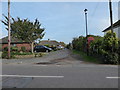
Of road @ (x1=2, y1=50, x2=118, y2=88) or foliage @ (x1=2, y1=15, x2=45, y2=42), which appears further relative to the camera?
foliage @ (x1=2, y1=15, x2=45, y2=42)

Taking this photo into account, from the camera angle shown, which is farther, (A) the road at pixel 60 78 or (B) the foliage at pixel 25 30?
(B) the foliage at pixel 25 30

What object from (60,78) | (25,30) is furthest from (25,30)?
(60,78)

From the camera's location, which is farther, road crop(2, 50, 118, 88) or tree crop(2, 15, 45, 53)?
tree crop(2, 15, 45, 53)

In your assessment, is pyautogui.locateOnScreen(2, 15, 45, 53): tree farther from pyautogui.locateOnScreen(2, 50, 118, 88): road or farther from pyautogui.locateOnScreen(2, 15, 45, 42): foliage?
pyautogui.locateOnScreen(2, 50, 118, 88): road

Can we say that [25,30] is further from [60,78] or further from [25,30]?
[60,78]

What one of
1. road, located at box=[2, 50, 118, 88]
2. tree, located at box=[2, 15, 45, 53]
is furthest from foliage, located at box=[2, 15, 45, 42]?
road, located at box=[2, 50, 118, 88]

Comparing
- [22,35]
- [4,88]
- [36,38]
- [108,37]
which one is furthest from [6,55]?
[4,88]

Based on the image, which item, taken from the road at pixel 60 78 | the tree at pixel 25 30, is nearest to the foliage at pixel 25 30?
the tree at pixel 25 30

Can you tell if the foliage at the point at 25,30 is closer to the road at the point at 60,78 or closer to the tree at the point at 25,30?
the tree at the point at 25,30

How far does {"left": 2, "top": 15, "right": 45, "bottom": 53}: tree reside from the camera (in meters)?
26.8

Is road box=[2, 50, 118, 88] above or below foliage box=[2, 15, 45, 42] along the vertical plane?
below

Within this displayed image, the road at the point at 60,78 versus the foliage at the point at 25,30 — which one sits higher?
the foliage at the point at 25,30

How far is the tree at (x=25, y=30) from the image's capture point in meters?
26.8

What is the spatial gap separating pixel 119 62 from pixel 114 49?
1193mm
